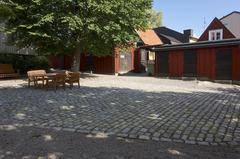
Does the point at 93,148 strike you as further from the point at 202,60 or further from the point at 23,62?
the point at 202,60

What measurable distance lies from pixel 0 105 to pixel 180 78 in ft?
65.1

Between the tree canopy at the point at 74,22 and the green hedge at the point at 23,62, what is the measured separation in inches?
76.6

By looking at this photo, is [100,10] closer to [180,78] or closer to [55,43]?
[55,43]

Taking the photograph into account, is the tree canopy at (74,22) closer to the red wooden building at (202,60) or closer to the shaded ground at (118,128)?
the red wooden building at (202,60)

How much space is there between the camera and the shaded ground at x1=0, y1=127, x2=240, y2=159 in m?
5.99

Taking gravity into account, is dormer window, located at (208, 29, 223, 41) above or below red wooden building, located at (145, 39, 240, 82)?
above

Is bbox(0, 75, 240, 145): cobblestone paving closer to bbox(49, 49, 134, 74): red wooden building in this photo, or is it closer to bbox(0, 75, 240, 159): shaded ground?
bbox(0, 75, 240, 159): shaded ground

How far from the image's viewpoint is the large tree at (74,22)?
21.1 metres

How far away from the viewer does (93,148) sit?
21.0 ft

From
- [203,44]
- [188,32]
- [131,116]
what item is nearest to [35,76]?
[131,116]

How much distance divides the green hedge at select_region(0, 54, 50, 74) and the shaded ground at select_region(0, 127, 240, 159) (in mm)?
18527

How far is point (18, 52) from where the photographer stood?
27.6m

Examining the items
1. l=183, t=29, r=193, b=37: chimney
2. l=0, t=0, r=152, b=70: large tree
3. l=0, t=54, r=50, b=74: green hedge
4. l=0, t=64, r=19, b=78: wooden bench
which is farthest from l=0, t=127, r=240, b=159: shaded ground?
l=183, t=29, r=193, b=37: chimney

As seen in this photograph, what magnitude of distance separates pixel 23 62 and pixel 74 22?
711 centimetres
